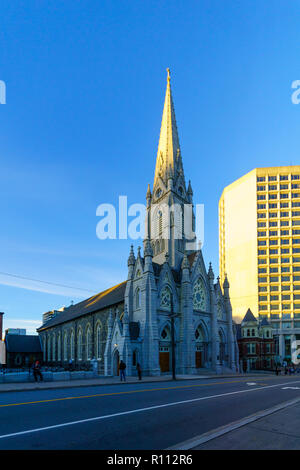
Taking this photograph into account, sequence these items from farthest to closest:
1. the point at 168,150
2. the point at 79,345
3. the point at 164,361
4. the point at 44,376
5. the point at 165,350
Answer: the point at 79,345 < the point at 168,150 < the point at 165,350 < the point at 164,361 < the point at 44,376

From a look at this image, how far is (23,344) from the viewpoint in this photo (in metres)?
83.4

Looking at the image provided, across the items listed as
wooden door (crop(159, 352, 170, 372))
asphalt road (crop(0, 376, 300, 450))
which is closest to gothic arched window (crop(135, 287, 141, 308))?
wooden door (crop(159, 352, 170, 372))

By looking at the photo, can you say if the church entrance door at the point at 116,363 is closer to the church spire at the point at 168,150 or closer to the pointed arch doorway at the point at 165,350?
the pointed arch doorway at the point at 165,350

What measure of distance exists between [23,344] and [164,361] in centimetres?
5229

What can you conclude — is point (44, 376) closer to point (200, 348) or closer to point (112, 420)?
point (112, 420)

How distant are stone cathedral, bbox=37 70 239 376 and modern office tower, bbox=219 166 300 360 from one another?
5305 cm

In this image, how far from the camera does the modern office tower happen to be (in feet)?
331

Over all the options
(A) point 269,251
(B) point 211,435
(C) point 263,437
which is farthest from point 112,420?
(A) point 269,251

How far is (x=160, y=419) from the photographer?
10695 millimetres

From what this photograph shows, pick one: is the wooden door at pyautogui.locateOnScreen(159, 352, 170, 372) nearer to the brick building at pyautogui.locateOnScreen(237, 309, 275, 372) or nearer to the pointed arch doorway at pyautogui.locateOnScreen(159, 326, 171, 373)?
the pointed arch doorway at pyautogui.locateOnScreen(159, 326, 171, 373)

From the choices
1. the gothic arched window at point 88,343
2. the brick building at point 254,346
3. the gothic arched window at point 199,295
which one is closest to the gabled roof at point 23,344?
the gothic arched window at point 88,343

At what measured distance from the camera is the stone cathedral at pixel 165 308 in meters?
40.1
